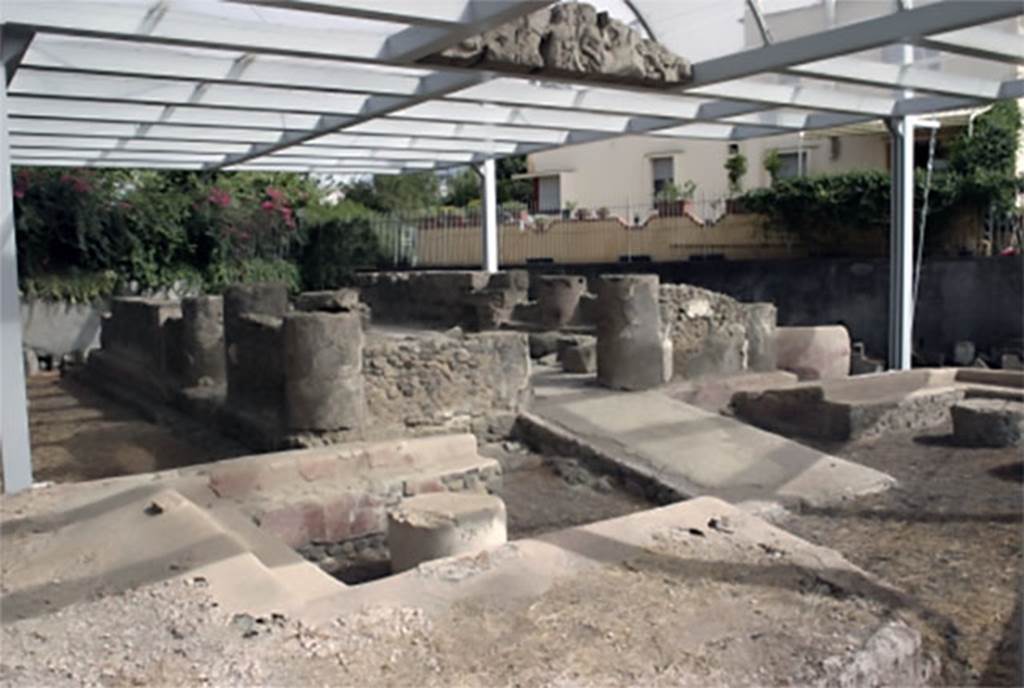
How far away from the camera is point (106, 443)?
9.27 metres

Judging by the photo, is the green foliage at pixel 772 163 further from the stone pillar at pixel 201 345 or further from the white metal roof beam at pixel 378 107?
the stone pillar at pixel 201 345

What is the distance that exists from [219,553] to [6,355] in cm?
219

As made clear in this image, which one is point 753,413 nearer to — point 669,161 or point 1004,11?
point 1004,11

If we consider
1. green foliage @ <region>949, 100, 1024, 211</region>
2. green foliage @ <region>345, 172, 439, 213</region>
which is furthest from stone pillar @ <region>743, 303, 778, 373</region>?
green foliage @ <region>345, 172, 439, 213</region>

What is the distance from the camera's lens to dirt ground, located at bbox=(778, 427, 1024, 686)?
4.49 metres

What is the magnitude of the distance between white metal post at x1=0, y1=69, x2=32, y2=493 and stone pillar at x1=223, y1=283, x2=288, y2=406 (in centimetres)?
A: 250

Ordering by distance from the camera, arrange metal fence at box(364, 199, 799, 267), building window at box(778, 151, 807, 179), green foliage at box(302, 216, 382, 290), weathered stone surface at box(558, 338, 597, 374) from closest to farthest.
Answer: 1. weathered stone surface at box(558, 338, 597, 374)
2. metal fence at box(364, 199, 799, 267)
3. green foliage at box(302, 216, 382, 290)
4. building window at box(778, 151, 807, 179)

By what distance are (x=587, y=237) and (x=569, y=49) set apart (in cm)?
1370

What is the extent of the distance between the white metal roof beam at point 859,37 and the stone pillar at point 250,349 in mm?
4336

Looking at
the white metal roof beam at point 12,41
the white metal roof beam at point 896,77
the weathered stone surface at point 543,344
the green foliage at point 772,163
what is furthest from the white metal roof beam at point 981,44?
the green foliage at point 772,163

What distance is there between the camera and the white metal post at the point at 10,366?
18.8ft

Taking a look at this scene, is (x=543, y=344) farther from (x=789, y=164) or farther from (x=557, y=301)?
(x=789, y=164)

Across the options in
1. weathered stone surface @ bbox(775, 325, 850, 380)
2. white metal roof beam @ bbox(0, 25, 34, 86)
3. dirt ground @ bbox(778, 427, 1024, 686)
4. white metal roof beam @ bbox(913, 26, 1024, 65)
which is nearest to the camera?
dirt ground @ bbox(778, 427, 1024, 686)

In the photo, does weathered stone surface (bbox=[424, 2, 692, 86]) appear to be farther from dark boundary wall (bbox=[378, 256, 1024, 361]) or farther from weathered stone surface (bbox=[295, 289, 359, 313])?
dark boundary wall (bbox=[378, 256, 1024, 361])
